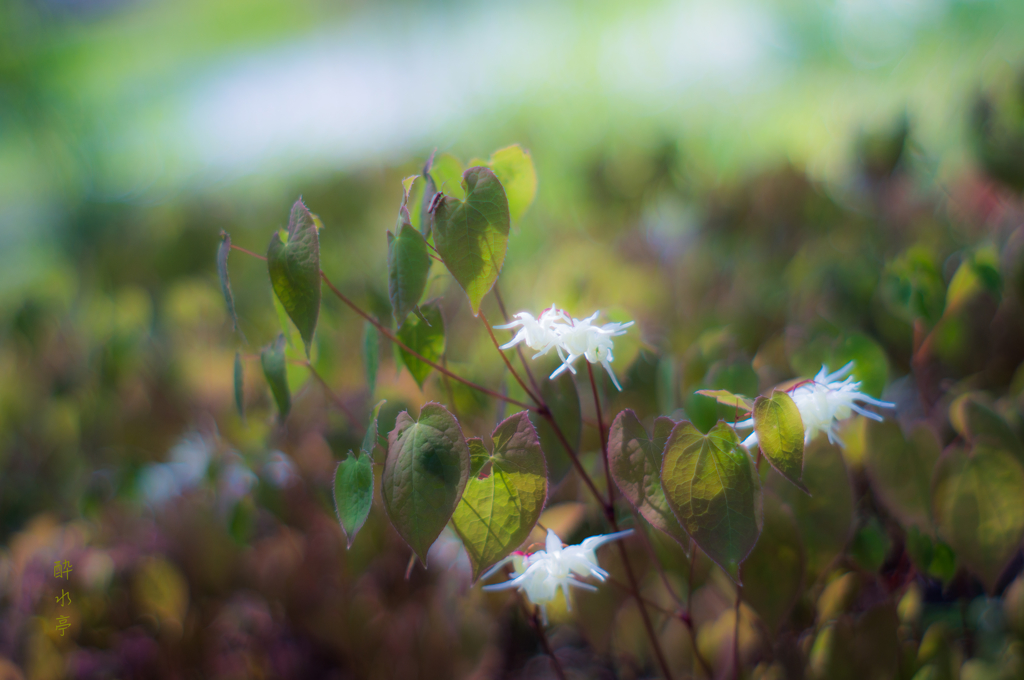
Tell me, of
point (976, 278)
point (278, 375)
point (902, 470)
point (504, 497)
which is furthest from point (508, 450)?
point (976, 278)

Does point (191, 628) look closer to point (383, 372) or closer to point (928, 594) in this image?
point (383, 372)

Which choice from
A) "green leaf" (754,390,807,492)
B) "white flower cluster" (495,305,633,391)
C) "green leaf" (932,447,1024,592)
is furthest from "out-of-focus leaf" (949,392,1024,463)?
"white flower cluster" (495,305,633,391)

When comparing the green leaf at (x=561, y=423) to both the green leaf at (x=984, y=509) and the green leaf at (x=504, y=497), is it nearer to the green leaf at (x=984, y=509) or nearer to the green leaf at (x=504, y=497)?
the green leaf at (x=504, y=497)

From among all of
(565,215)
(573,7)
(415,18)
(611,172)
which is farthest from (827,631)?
(415,18)

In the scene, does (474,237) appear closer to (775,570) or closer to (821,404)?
(821,404)

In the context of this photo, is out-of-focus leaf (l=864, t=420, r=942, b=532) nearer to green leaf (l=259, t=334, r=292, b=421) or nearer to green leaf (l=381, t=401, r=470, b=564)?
green leaf (l=381, t=401, r=470, b=564)

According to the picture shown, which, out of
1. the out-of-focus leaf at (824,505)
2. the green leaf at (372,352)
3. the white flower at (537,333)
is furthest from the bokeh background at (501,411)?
the white flower at (537,333)
